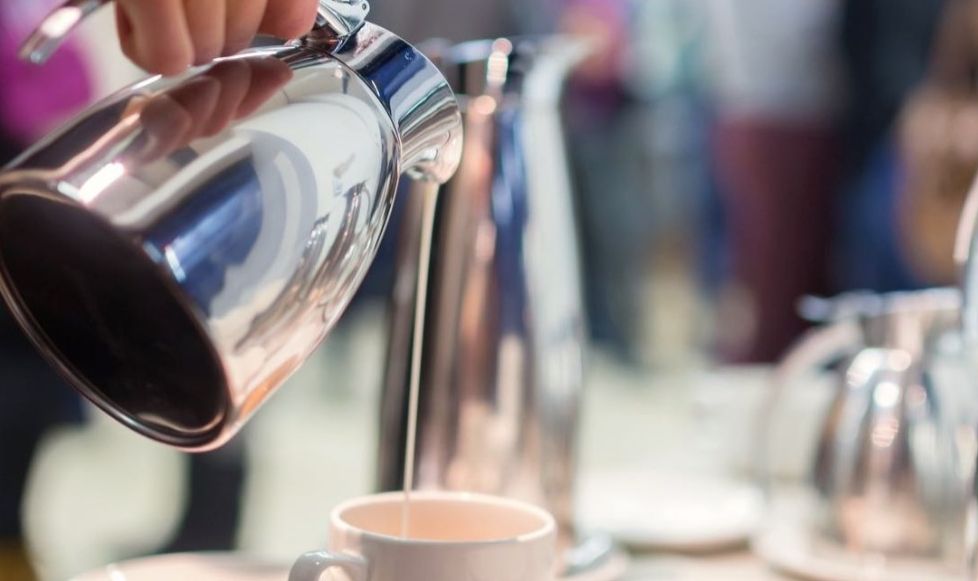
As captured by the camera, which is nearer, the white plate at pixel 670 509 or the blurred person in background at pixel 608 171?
the white plate at pixel 670 509

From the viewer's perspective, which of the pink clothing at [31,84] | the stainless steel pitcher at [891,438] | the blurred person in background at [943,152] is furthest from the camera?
the blurred person in background at [943,152]

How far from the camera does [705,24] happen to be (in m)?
2.38

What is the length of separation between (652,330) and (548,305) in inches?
67.2

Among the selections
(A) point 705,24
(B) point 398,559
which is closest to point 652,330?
(A) point 705,24

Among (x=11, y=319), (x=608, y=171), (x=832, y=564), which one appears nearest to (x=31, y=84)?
(x=11, y=319)

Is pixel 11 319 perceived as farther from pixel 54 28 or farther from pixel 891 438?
pixel 54 28

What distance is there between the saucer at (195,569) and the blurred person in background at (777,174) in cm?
186

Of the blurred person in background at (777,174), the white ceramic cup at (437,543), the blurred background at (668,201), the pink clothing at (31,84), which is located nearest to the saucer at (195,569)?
the white ceramic cup at (437,543)

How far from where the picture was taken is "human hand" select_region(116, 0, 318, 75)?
0.31m

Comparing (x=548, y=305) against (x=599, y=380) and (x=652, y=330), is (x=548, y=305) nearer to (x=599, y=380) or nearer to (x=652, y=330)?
(x=599, y=380)

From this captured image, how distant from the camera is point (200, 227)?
28 cm

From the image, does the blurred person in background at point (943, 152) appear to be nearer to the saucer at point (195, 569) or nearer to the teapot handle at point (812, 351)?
the teapot handle at point (812, 351)

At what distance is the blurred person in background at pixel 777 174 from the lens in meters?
2.28

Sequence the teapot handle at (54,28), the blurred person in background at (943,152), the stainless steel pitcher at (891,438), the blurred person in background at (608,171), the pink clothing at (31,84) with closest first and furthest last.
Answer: the teapot handle at (54,28)
the stainless steel pitcher at (891,438)
the pink clothing at (31,84)
the blurred person in background at (943,152)
the blurred person in background at (608,171)
